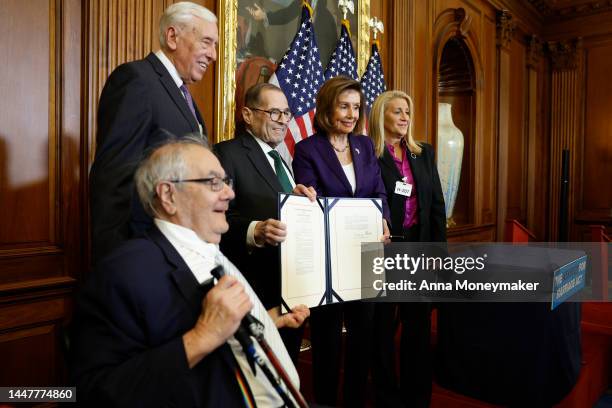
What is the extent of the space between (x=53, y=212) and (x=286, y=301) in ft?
4.67

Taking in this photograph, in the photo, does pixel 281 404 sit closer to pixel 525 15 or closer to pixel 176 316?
pixel 176 316

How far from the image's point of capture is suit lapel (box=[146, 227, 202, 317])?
1220 millimetres

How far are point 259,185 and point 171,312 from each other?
107cm

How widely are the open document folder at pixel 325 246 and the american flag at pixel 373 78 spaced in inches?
99.2

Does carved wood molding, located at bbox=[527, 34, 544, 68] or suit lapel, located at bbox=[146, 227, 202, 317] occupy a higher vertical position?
carved wood molding, located at bbox=[527, 34, 544, 68]

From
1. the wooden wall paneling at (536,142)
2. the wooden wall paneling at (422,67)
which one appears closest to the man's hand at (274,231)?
the wooden wall paneling at (422,67)

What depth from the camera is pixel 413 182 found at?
2822 mm

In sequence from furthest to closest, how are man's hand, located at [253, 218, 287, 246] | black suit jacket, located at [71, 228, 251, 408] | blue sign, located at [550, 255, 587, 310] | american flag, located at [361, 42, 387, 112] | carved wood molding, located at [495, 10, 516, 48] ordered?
carved wood molding, located at [495, 10, 516, 48] < american flag, located at [361, 42, 387, 112] < blue sign, located at [550, 255, 587, 310] < man's hand, located at [253, 218, 287, 246] < black suit jacket, located at [71, 228, 251, 408]

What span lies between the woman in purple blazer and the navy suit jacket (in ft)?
0.74

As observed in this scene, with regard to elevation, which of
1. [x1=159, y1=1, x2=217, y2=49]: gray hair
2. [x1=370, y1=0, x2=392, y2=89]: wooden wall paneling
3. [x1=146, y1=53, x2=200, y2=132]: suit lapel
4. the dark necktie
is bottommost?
the dark necktie

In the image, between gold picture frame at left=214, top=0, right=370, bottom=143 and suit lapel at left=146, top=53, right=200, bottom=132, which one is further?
gold picture frame at left=214, top=0, right=370, bottom=143

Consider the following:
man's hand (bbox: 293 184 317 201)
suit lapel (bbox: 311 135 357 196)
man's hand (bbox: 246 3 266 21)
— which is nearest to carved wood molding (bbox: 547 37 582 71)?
man's hand (bbox: 246 3 266 21)

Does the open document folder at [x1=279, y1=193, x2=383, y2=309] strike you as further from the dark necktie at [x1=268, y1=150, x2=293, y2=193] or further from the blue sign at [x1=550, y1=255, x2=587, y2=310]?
the blue sign at [x1=550, y1=255, x2=587, y2=310]

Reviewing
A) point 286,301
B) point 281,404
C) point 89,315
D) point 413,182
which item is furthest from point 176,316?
point 413,182
